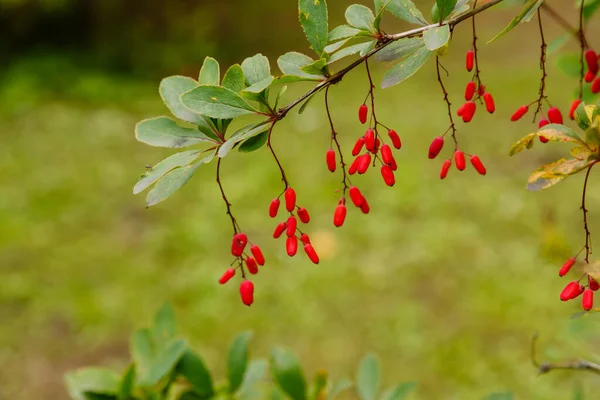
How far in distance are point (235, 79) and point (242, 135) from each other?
87 millimetres

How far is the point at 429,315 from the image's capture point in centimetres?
329

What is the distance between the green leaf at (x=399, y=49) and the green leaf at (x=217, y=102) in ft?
0.57

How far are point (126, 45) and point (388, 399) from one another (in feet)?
20.7

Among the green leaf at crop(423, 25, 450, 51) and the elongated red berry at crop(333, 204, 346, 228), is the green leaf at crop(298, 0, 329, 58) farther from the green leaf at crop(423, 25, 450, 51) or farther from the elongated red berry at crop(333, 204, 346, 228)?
the elongated red berry at crop(333, 204, 346, 228)

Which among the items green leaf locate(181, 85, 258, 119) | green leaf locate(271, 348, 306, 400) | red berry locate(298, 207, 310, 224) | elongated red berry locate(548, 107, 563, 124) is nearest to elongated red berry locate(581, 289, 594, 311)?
elongated red berry locate(548, 107, 563, 124)

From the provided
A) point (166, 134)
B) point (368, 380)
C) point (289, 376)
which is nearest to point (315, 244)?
point (368, 380)

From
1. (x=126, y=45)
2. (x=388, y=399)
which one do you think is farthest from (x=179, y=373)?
(x=126, y=45)

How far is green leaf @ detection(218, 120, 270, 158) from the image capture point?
772 mm

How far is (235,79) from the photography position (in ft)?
2.74

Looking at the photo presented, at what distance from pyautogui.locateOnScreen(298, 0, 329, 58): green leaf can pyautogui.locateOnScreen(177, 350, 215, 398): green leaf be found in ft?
2.16

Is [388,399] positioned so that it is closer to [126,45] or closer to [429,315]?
[429,315]

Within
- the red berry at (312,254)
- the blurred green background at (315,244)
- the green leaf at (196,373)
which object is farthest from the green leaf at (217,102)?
the blurred green background at (315,244)

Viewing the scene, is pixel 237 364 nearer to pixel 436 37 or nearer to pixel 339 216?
pixel 339 216

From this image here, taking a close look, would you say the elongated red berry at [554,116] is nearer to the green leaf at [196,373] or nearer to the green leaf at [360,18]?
the green leaf at [360,18]
